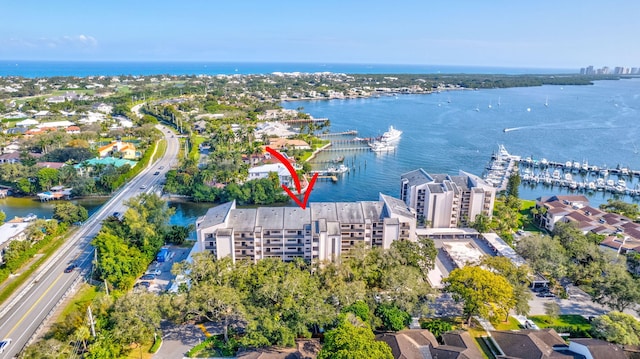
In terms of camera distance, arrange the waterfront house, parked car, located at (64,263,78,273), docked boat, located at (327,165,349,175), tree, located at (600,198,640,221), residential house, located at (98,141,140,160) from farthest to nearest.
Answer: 1. residential house, located at (98,141,140,160)
2. docked boat, located at (327,165,349,175)
3. the waterfront house
4. tree, located at (600,198,640,221)
5. parked car, located at (64,263,78,273)

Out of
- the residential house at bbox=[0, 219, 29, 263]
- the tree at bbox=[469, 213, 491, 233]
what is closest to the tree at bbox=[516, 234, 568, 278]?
the tree at bbox=[469, 213, 491, 233]

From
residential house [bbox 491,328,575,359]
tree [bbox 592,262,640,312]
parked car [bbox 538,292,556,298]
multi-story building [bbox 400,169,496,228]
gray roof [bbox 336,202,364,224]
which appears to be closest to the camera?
residential house [bbox 491,328,575,359]

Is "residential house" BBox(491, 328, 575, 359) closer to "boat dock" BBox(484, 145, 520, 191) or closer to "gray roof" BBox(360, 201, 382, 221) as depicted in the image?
"gray roof" BBox(360, 201, 382, 221)

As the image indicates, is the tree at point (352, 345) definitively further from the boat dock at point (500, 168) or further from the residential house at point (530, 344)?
the boat dock at point (500, 168)

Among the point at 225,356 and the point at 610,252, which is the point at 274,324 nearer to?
the point at 225,356

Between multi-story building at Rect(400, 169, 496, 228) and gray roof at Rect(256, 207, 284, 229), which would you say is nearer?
gray roof at Rect(256, 207, 284, 229)

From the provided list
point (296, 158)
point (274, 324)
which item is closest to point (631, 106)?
point (296, 158)
